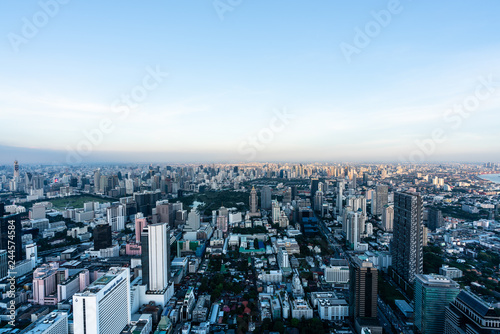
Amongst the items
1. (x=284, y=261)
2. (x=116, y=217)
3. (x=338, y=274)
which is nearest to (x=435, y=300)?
(x=338, y=274)

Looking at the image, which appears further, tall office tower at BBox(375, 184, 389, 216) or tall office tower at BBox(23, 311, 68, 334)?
tall office tower at BBox(375, 184, 389, 216)

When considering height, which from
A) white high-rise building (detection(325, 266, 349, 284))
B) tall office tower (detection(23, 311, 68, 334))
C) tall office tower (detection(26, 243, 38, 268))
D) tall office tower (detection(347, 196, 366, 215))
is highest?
tall office tower (detection(347, 196, 366, 215))

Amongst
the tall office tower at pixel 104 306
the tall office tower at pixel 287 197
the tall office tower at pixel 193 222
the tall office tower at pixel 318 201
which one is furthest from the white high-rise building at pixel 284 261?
the tall office tower at pixel 287 197

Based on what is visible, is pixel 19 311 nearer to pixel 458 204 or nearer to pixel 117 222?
pixel 117 222

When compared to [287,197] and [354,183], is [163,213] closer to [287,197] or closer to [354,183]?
[287,197]

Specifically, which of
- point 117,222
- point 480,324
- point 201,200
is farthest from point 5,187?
point 480,324

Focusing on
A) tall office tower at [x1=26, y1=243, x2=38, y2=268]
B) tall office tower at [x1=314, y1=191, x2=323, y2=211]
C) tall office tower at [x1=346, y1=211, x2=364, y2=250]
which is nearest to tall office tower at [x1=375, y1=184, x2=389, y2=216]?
tall office tower at [x1=314, y1=191, x2=323, y2=211]

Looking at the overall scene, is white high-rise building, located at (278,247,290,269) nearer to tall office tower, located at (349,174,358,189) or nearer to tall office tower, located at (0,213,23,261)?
tall office tower, located at (0,213,23,261)
